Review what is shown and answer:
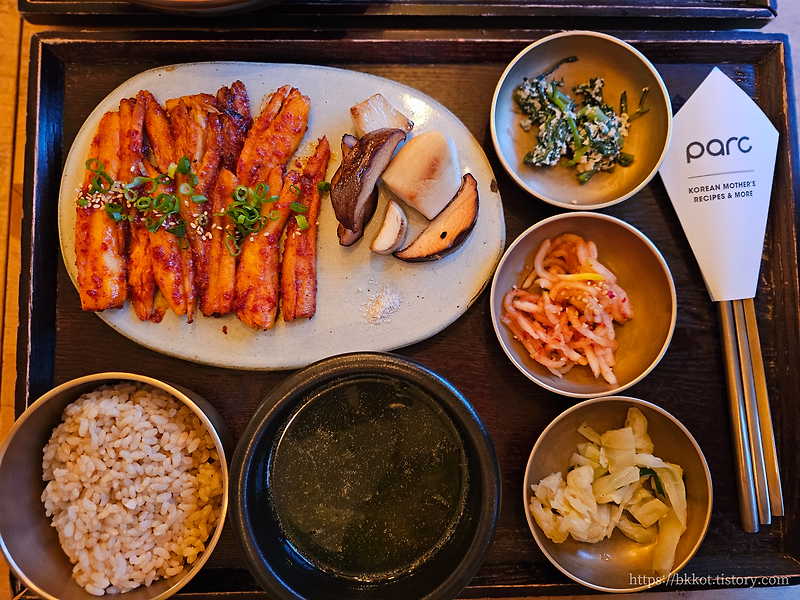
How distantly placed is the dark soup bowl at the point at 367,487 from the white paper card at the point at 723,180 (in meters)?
1.30

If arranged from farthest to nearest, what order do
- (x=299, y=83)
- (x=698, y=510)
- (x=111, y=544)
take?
(x=299, y=83), (x=698, y=510), (x=111, y=544)

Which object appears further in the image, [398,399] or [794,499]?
[794,499]

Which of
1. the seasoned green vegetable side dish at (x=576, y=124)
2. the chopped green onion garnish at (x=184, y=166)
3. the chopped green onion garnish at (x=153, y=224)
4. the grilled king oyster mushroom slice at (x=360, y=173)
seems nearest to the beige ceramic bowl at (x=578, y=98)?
the seasoned green vegetable side dish at (x=576, y=124)

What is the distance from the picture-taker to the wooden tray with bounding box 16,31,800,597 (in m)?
1.96

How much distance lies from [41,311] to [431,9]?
6.49 ft

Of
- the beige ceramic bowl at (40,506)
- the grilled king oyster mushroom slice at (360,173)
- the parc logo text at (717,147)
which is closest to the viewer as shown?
the beige ceramic bowl at (40,506)

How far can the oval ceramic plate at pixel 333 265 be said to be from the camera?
6.37 ft

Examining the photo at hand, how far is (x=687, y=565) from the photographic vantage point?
6.57ft

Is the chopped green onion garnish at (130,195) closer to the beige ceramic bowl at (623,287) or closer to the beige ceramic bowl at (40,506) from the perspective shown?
the beige ceramic bowl at (40,506)

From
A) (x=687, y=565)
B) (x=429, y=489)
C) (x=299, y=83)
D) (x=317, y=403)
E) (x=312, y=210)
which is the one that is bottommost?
(x=687, y=565)

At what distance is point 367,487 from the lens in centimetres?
172

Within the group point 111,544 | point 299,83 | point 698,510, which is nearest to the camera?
point 111,544

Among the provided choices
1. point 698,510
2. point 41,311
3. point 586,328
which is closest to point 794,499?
point 698,510

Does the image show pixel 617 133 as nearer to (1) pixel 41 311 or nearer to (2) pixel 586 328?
(2) pixel 586 328
